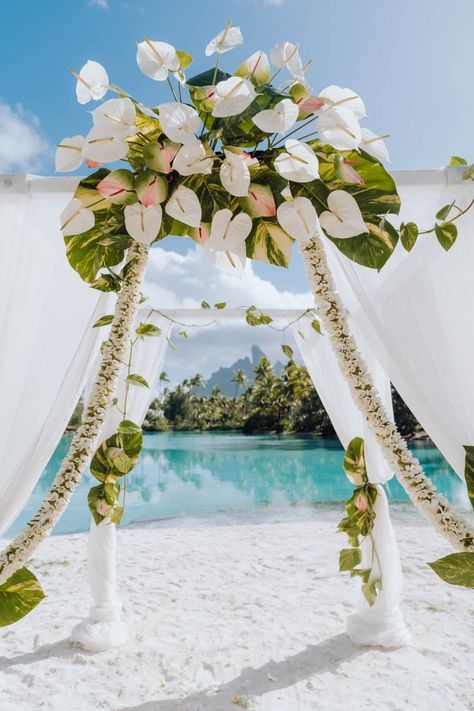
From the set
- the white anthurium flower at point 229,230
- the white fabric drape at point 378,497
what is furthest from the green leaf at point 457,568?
the white fabric drape at point 378,497

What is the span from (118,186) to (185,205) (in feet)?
0.49

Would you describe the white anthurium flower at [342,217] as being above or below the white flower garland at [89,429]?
above

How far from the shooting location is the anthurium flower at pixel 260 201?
3.52ft

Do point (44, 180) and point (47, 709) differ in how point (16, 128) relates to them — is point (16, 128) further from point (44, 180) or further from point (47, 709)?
point (47, 709)

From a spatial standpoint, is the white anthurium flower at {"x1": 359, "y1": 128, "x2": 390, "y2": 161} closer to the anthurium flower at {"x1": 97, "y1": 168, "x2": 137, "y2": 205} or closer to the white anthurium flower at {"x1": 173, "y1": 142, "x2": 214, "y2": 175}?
the white anthurium flower at {"x1": 173, "y1": 142, "x2": 214, "y2": 175}

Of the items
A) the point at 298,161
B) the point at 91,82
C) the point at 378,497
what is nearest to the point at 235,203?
the point at 298,161

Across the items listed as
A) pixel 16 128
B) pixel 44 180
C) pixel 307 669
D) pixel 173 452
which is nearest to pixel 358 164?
pixel 44 180

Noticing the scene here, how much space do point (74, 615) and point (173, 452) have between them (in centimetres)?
1870

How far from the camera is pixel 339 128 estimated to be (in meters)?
1.02

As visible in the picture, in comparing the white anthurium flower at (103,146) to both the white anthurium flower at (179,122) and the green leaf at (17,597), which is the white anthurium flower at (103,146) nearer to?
the white anthurium flower at (179,122)

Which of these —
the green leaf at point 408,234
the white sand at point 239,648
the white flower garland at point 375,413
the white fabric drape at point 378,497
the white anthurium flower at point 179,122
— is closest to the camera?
the white anthurium flower at point 179,122

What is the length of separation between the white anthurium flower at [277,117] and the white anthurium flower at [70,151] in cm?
39

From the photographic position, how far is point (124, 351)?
3.75 ft

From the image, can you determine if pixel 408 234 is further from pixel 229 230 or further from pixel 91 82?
pixel 91 82
